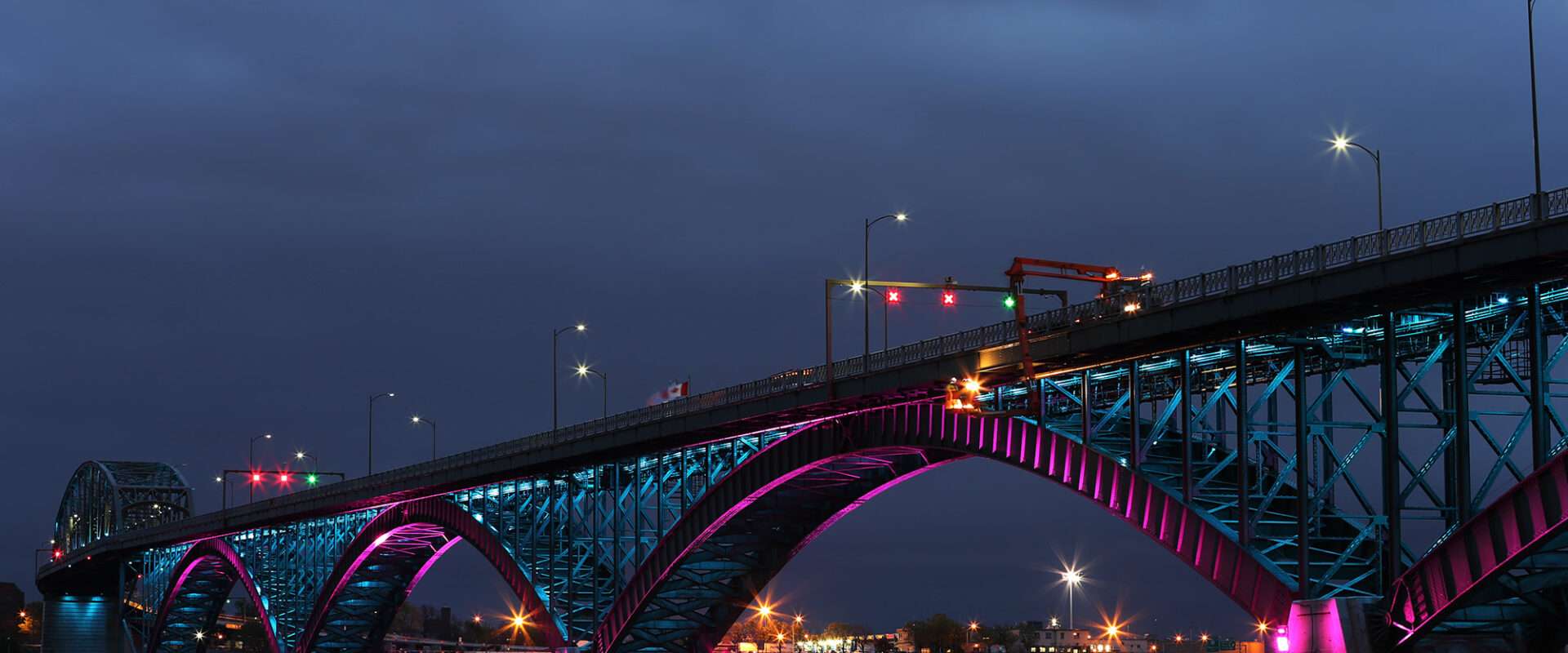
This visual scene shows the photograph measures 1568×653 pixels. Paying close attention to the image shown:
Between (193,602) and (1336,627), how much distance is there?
507ft

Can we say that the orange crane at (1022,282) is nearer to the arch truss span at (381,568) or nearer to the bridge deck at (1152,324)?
the bridge deck at (1152,324)

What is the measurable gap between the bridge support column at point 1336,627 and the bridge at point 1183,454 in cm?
6

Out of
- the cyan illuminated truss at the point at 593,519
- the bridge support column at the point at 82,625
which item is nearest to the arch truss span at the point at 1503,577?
the cyan illuminated truss at the point at 593,519

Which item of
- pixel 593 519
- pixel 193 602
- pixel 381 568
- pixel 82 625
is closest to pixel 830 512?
pixel 593 519

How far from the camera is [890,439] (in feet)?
206

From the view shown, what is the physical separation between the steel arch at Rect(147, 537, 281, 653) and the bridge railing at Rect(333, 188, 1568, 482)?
90537 mm

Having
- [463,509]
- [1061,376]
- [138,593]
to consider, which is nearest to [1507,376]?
[1061,376]

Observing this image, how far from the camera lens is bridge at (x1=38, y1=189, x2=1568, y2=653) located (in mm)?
36594

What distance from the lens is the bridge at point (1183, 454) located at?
120 ft

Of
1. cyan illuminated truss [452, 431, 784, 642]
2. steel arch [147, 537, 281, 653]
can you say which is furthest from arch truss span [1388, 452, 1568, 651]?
steel arch [147, 537, 281, 653]

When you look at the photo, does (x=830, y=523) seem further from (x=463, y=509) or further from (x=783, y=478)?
(x=463, y=509)

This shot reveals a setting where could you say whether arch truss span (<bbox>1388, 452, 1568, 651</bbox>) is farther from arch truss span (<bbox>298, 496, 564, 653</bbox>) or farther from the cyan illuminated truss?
arch truss span (<bbox>298, 496, 564, 653</bbox>)

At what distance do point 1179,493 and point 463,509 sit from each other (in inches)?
2448

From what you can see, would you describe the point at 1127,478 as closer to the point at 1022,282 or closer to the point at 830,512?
the point at 1022,282
